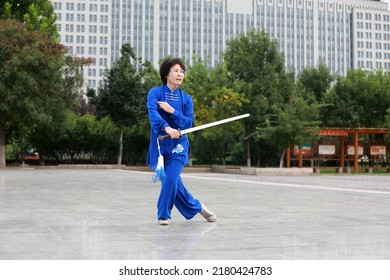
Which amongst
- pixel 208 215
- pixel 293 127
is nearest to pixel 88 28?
pixel 293 127

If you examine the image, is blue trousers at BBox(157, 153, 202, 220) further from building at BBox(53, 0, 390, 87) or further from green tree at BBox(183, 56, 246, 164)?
building at BBox(53, 0, 390, 87)

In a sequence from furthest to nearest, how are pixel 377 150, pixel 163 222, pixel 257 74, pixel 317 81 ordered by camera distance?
1. pixel 317 81
2. pixel 377 150
3. pixel 257 74
4. pixel 163 222

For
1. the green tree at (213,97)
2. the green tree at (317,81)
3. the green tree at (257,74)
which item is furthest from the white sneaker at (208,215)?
the green tree at (317,81)

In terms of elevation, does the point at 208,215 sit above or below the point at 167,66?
below

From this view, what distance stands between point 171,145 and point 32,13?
1085 inches

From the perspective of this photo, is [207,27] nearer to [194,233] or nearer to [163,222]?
[163,222]

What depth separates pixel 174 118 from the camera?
19.7ft

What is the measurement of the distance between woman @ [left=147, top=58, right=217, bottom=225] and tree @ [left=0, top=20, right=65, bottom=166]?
2163 centimetres

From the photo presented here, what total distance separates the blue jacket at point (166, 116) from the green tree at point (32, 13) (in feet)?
84.8

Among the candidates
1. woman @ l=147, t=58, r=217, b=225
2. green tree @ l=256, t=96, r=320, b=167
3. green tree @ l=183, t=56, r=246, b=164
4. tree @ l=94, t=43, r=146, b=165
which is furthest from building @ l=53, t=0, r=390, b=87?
woman @ l=147, t=58, r=217, b=225

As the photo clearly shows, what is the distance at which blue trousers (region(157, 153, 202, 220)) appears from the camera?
231 inches

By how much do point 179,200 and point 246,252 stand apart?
2108mm

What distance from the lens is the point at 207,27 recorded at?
406ft

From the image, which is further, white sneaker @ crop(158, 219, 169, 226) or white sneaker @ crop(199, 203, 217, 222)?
white sneaker @ crop(199, 203, 217, 222)
